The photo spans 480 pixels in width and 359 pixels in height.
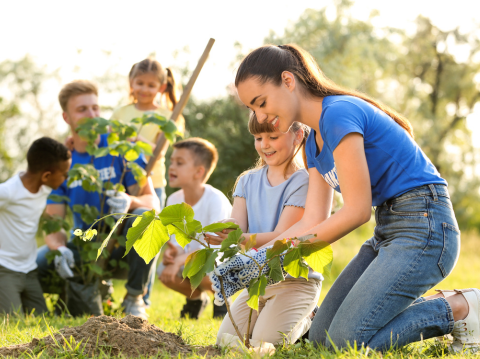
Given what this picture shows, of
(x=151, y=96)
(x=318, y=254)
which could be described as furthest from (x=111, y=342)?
(x=151, y=96)

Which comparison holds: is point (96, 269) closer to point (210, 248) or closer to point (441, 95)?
point (210, 248)

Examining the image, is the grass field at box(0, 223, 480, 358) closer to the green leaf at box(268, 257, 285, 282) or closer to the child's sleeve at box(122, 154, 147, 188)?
the green leaf at box(268, 257, 285, 282)

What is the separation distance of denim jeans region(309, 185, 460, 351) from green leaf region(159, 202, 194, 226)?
868 mm

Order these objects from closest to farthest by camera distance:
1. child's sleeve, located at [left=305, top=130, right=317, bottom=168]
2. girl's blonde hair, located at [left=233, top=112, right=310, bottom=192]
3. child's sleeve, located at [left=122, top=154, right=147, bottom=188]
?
1. child's sleeve, located at [left=305, top=130, right=317, bottom=168]
2. girl's blonde hair, located at [left=233, top=112, right=310, bottom=192]
3. child's sleeve, located at [left=122, top=154, right=147, bottom=188]

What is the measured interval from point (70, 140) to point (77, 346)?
2597 mm

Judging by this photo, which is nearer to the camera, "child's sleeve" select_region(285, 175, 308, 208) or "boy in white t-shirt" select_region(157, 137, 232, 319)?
"child's sleeve" select_region(285, 175, 308, 208)

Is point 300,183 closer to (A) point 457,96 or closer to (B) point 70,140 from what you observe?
(B) point 70,140

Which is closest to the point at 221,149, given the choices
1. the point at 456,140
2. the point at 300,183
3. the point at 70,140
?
the point at 70,140

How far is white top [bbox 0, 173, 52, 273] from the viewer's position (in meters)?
3.64

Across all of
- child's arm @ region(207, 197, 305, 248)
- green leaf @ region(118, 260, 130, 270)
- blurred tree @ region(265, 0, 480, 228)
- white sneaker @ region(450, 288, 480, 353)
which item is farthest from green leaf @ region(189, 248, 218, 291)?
blurred tree @ region(265, 0, 480, 228)

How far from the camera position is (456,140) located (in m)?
19.9

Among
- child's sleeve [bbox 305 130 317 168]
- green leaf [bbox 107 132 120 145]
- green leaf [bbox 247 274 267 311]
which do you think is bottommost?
green leaf [bbox 247 274 267 311]

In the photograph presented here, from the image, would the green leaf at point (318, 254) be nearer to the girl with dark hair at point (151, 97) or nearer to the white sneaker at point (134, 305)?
the white sneaker at point (134, 305)

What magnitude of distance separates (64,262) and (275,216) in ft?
5.82
